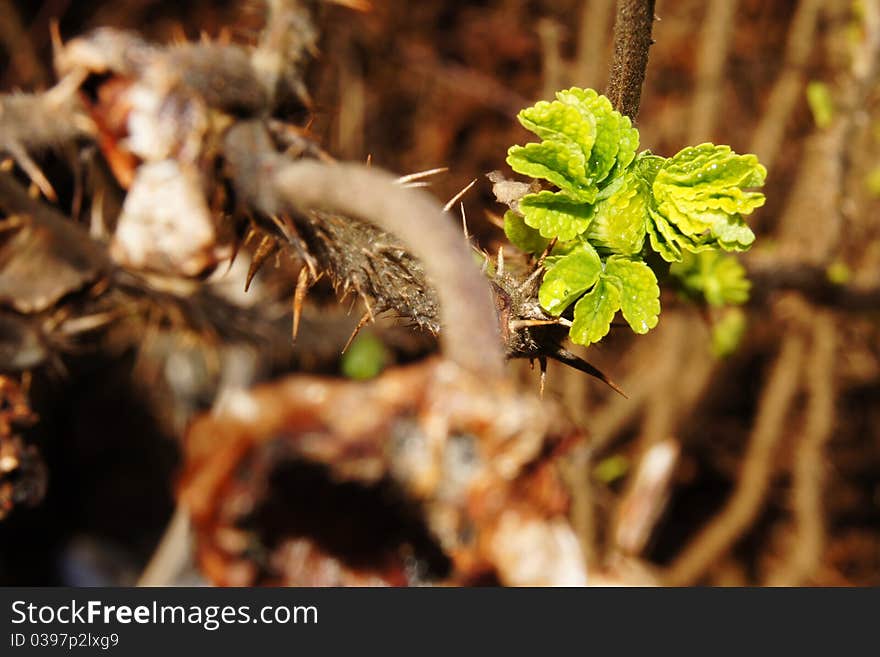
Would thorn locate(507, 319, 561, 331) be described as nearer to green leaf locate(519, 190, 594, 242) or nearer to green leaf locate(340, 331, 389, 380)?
green leaf locate(519, 190, 594, 242)

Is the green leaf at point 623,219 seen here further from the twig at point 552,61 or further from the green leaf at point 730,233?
the twig at point 552,61

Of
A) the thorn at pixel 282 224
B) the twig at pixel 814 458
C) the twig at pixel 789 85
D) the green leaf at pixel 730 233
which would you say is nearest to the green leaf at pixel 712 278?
the green leaf at pixel 730 233

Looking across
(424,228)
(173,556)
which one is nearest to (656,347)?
(173,556)

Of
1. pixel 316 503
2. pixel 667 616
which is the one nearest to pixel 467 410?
pixel 316 503

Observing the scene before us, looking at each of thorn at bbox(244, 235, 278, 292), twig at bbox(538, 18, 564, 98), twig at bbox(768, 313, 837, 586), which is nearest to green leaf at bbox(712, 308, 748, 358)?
twig at bbox(768, 313, 837, 586)

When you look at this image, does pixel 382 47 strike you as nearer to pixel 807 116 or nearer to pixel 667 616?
pixel 807 116

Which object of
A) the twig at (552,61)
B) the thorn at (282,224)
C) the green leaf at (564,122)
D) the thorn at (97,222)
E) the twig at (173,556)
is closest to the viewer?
the green leaf at (564,122)
